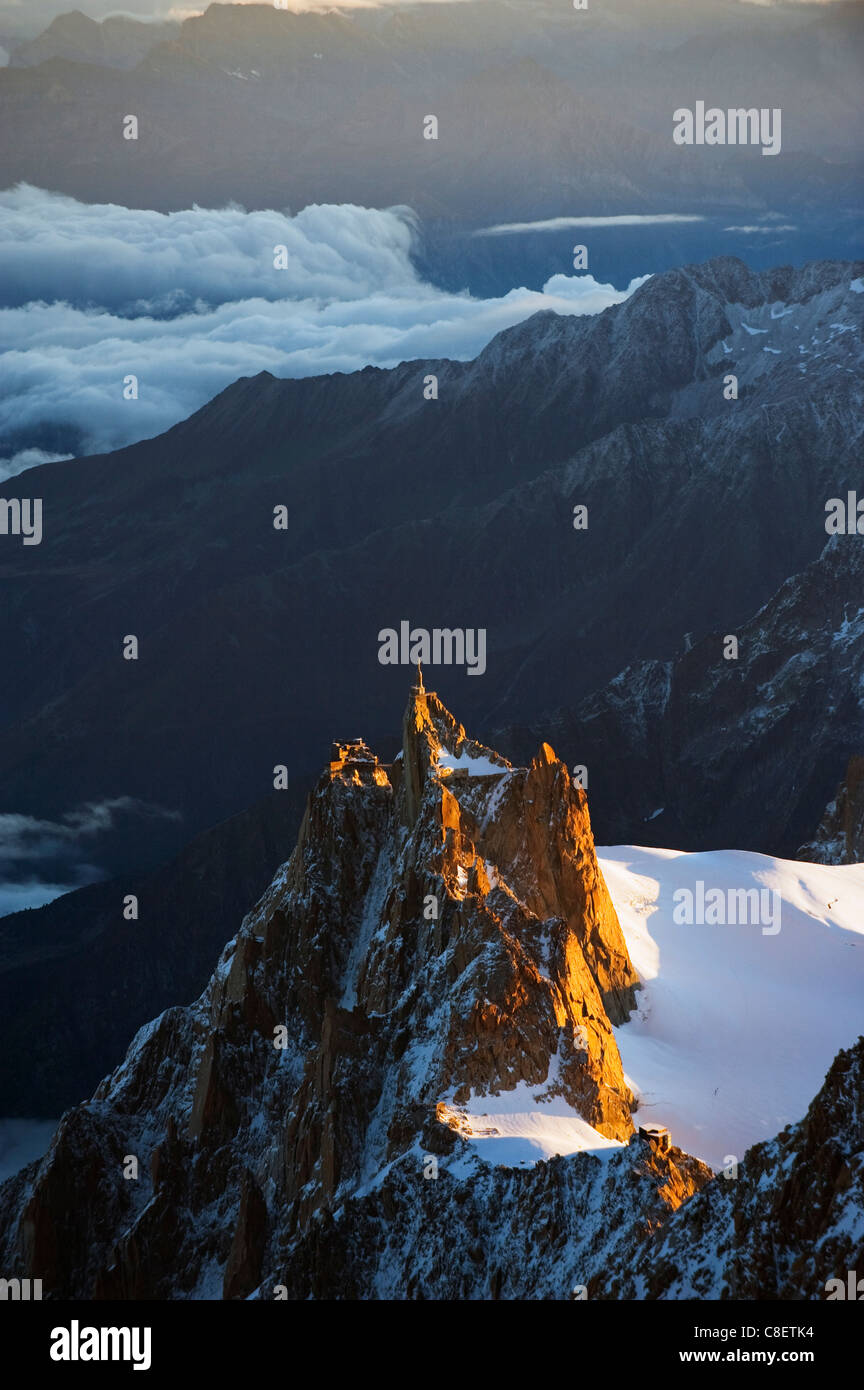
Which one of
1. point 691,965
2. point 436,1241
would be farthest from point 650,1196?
point 691,965

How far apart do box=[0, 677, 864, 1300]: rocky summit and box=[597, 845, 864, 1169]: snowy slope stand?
3943 millimetres

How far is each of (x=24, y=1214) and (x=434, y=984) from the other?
50310 mm

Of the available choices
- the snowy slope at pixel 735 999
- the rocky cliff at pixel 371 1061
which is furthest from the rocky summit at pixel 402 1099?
the snowy slope at pixel 735 999

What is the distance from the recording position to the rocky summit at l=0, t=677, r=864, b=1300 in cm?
8775

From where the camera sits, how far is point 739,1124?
116 meters

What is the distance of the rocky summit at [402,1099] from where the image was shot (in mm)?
87750

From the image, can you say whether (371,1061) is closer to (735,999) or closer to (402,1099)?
(402,1099)

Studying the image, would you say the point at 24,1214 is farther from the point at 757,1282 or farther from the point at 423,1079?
the point at 757,1282

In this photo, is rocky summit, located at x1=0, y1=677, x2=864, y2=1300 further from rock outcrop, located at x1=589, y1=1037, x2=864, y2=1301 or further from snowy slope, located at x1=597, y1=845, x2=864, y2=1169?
snowy slope, located at x1=597, y1=845, x2=864, y2=1169

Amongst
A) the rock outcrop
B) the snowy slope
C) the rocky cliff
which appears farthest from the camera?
the snowy slope

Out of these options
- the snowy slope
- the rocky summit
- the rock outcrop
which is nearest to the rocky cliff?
the rocky summit

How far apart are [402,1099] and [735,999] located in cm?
3567

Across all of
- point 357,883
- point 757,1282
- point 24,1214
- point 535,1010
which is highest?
point 357,883

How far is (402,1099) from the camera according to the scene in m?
109
